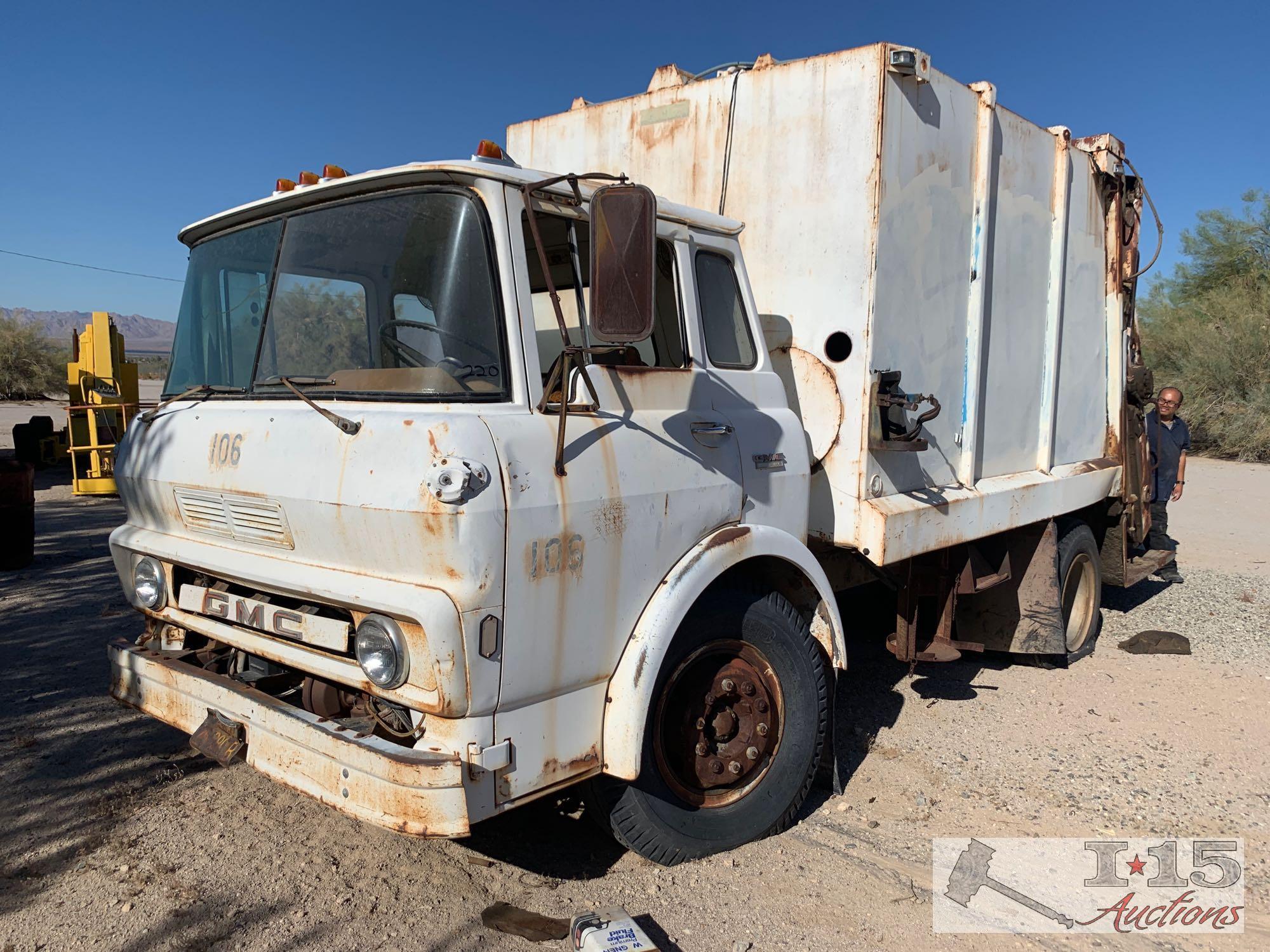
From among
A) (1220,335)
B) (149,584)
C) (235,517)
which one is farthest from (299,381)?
(1220,335)

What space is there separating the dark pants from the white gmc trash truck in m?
3.85

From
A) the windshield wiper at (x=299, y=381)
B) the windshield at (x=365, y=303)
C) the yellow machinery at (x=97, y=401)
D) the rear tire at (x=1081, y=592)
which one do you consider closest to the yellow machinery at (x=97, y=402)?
the yellow machinery at (x=97, y=401)

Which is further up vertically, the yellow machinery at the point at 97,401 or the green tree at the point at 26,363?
the green tree at the point at 26,363

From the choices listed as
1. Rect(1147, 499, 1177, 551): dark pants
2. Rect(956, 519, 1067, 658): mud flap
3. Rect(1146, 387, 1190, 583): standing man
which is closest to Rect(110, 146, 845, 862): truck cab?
Rect(956, 519, 1067, 658): mud flap

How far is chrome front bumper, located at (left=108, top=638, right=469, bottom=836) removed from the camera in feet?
8.07

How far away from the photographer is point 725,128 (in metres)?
4.17

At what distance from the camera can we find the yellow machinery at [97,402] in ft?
41.1

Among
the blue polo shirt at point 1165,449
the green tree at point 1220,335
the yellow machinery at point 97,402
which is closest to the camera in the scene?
the blue polo shirt at point 1165,449

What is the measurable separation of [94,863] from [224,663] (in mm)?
772

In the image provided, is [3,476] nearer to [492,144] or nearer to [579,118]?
[579,118]

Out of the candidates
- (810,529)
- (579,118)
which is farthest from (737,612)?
(579,118)

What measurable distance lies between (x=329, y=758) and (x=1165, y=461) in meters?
8.16

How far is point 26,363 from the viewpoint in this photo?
32.4 meters

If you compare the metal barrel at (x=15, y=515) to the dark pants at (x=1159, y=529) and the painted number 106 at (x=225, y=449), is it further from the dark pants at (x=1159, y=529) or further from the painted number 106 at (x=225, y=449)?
the dark pants at (x=1159, y=529)
